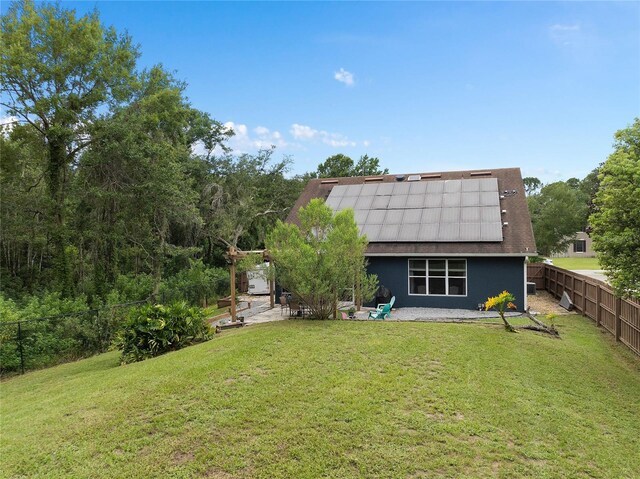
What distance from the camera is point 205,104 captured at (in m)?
24.8

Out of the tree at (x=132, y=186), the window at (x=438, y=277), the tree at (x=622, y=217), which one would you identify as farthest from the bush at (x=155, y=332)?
the tree at (x=622, y=217)

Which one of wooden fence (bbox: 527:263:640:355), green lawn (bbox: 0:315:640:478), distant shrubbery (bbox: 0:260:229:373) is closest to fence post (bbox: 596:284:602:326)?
wooden fence (bbox: 527:263:640:355)

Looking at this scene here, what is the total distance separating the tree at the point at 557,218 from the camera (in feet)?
115

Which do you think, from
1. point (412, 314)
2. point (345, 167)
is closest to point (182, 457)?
point (412, 314)

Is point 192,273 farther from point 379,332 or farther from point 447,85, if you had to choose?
point 447,85

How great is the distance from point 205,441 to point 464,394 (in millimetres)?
3647

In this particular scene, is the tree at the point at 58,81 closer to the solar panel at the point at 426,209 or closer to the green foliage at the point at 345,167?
the solar panel at the point at 426,209

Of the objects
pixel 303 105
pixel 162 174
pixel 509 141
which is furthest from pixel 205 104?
pixel 509 141

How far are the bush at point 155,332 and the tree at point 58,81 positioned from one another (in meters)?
7.62

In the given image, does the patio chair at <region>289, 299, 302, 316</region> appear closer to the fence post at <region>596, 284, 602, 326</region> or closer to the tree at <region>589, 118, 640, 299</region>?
the tree at <region>589, 118, 640, 299</region>

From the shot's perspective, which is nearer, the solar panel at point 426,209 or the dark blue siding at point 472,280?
the dark blue siding at point 472,280

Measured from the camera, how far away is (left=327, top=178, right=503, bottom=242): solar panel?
1447cm

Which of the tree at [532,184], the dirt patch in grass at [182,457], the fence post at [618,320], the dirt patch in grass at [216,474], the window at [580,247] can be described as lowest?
the dirt patch in grass at [216,474]

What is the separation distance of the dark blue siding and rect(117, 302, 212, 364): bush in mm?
7521
